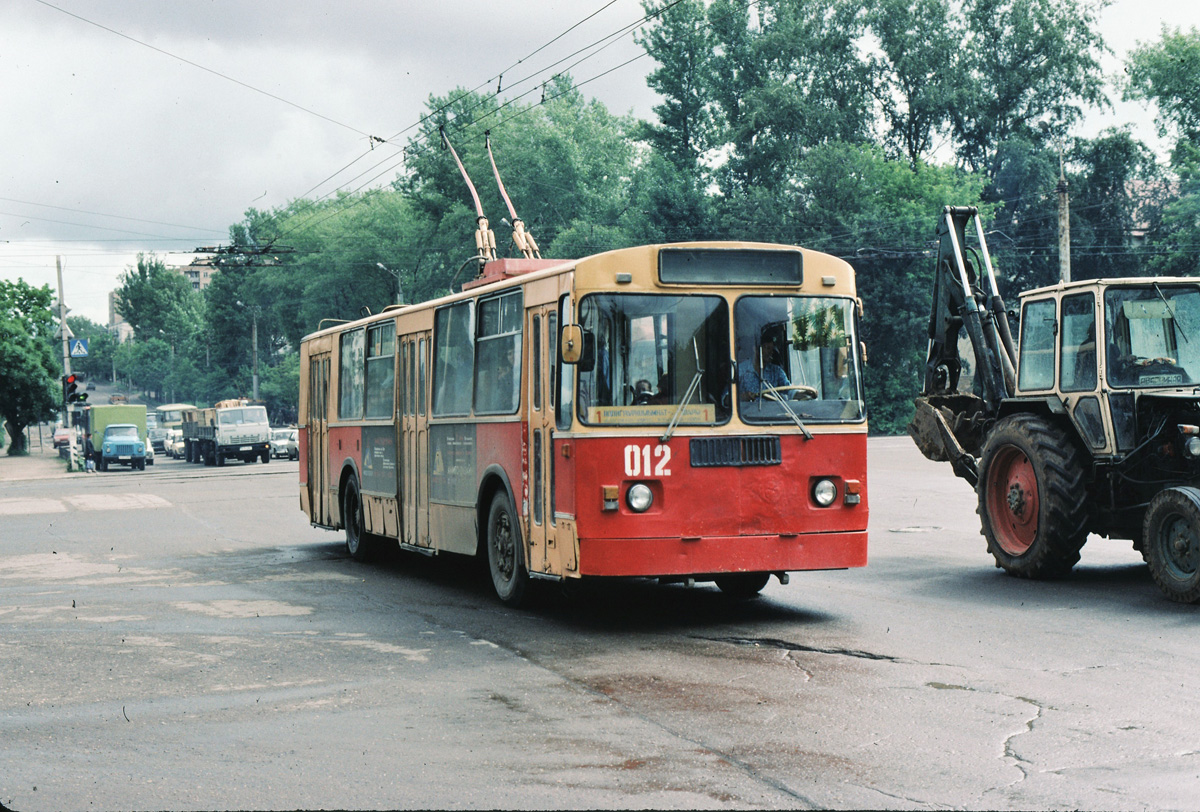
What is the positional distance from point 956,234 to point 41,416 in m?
65.7

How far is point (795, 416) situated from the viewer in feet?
34.6

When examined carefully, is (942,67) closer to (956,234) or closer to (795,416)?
(956,234)

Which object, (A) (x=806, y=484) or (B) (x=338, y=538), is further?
(B) (x=338, y=538)

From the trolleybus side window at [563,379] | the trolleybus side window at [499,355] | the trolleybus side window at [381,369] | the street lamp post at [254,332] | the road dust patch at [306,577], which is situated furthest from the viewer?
the street lamp post at [254,332]

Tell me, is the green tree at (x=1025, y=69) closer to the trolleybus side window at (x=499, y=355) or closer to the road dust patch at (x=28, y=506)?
the road dust patch at (x=28, y=506)

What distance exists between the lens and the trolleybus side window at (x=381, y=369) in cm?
1520

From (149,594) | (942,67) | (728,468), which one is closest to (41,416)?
(942,67)

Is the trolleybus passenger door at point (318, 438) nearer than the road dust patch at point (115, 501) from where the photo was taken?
Yes

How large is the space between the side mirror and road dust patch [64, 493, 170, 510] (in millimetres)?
19573

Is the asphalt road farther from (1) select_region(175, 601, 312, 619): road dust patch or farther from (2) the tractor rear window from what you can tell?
(2) the tractor rear window

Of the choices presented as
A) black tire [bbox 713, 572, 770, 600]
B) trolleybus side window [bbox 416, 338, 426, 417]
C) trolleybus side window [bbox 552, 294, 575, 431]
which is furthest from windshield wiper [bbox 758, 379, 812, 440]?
trolleybus side window [bbox 416, 338, 426, 417]

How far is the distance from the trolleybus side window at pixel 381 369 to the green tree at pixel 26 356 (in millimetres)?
58571

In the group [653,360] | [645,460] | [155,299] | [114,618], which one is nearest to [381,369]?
[114,618]

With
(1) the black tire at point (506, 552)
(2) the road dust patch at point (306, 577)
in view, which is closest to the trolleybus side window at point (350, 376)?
(2) the road dust patch at point (306, 577)
